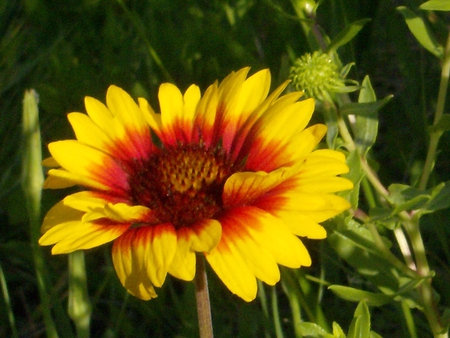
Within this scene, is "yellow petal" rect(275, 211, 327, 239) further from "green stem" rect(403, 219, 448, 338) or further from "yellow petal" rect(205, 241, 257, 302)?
"green stem" rect(403, 219, 448, 338)

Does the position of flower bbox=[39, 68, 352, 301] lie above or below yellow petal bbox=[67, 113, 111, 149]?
below

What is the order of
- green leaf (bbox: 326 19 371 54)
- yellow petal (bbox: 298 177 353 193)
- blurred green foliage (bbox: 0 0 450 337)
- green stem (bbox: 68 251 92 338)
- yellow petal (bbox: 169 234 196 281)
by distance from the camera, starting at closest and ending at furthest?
yellow petal (bbox: 169 234 196 281) → yellow petal (bbox: 298 177 353 193) → green stem (bbox: 68 251 92 338) → green leaf (bbox: 326 19 371 54) → blurred green foliage (bbox: 0 0 450 337)

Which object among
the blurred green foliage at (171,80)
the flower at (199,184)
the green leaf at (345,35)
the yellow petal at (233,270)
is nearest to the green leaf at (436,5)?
the green leaf at (345,35)

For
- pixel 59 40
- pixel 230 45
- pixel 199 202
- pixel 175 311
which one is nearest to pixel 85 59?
pixel 59 40

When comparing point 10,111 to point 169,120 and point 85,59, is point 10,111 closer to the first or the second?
point 85,59

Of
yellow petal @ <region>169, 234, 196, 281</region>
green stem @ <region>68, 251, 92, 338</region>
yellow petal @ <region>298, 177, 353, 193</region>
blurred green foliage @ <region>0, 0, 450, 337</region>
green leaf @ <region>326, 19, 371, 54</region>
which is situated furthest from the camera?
blurred green foliage @ <region>0, 0, 450, 337</region>

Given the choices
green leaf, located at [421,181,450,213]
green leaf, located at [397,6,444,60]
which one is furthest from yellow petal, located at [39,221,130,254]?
green leaf, located at [397,6,444,60]

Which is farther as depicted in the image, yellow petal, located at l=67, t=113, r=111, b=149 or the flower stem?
yellow petal, located at l=67, t=113, r=111, b=149
